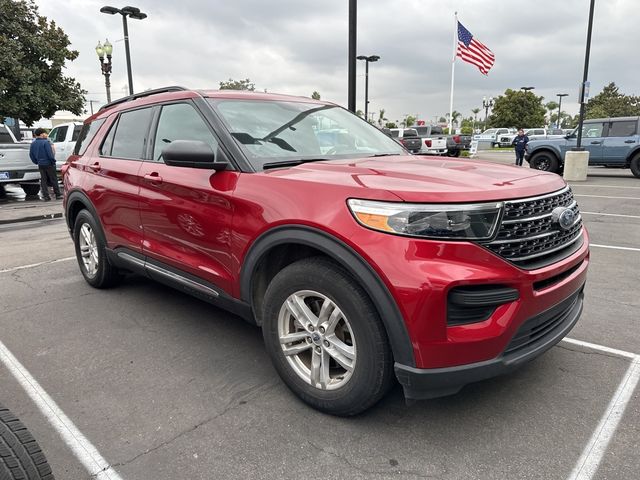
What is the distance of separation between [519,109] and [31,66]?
57927mm

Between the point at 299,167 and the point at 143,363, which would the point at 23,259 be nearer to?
the point at 143,363

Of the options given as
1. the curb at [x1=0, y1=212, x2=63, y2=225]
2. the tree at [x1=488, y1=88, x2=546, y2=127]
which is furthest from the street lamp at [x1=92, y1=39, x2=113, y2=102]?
the tree at [x1=488, y1=88, x2=546, y2=127]

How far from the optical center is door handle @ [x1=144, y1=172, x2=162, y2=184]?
344cm

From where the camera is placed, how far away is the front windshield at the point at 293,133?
3.05 meters

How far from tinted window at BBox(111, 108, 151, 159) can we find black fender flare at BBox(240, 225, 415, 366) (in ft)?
6.30

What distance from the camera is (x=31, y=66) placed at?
16359 mm

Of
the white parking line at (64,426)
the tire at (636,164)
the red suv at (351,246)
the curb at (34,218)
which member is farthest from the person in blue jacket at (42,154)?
the tire at (636,164)

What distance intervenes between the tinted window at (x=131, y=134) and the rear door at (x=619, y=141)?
16044mm

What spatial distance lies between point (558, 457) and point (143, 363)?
98.5 inches

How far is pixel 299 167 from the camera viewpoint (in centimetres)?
283

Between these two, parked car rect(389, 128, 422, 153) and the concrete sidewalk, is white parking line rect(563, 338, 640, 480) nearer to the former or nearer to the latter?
the concrete sidewalk

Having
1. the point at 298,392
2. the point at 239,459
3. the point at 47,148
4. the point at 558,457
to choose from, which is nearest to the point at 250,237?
the point at 298,392

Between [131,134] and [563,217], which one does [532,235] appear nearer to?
[563,217]

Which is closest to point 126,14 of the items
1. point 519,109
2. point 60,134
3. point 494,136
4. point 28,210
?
point 60,134
